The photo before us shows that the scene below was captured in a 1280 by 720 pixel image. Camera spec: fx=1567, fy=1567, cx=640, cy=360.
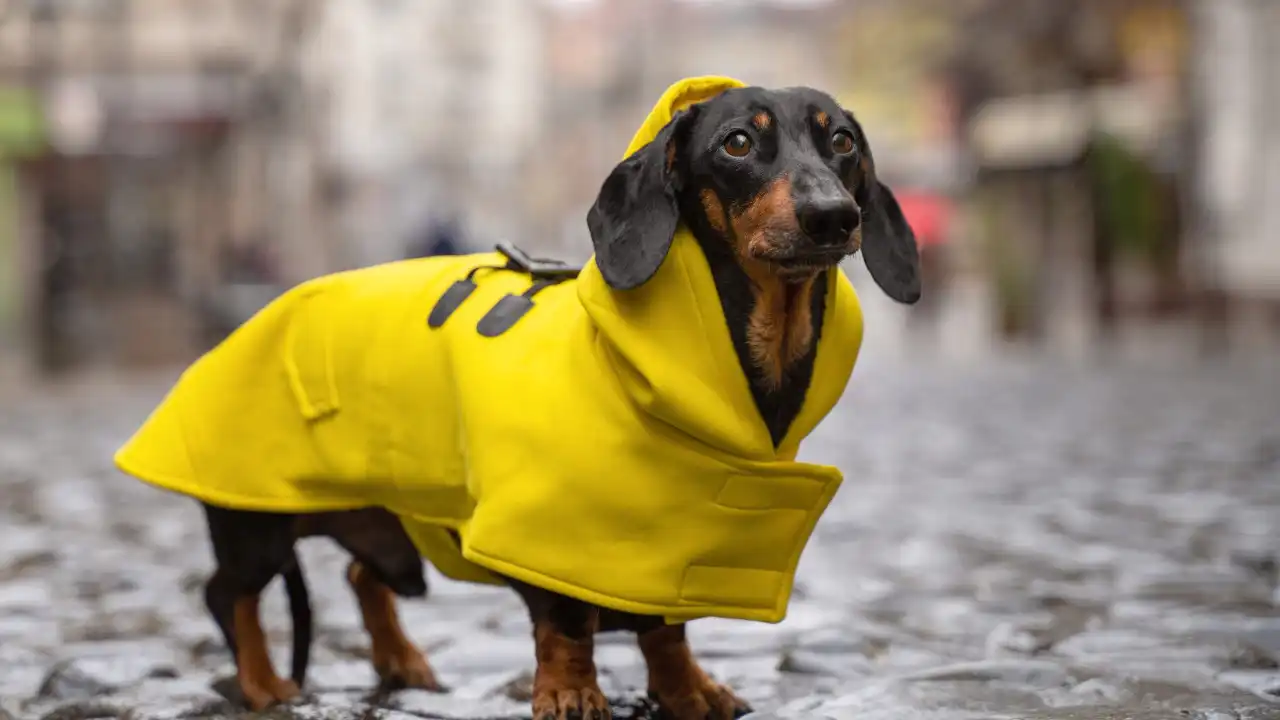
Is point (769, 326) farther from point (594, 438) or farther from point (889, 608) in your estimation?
point (889, 608)

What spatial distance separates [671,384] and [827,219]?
1.39 feet

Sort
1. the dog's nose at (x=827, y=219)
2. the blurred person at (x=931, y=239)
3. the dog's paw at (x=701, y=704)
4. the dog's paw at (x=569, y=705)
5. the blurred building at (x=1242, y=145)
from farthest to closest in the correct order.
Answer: the blurred person at (x=931, y=239) → the blurred building at (x=1242, y=145) → the dog's paw at (x=701, y=704) → the dog's paw at (x=569, y=705) → the dog's nose at (x=827, y=219)

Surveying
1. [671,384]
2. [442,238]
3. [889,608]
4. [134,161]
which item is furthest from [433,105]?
[671,384]

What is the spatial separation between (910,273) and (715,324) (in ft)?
1.65

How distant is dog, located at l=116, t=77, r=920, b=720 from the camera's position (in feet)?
9.82

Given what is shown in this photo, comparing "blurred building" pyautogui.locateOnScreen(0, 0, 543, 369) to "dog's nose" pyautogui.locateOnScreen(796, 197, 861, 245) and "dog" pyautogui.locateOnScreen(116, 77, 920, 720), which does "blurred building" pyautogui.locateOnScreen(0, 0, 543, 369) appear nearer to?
"dog" pyautogui.locateOnScreen(116, 77, 920, 720)

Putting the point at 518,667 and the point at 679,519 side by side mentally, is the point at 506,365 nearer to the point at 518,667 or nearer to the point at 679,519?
the point at 679,519

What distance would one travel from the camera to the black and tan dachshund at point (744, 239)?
291 cm

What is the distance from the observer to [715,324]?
3.04 meters

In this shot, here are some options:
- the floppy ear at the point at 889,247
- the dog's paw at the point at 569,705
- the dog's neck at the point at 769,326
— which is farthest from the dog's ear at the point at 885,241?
the dog's paw at the point at 569,705

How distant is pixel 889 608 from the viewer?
16.4 ft

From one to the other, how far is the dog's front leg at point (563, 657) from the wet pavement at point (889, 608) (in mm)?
403

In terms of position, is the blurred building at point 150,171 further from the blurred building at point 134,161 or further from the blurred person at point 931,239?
the blurred person at point 931,239

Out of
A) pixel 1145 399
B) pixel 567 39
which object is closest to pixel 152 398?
pixel 1145 399
